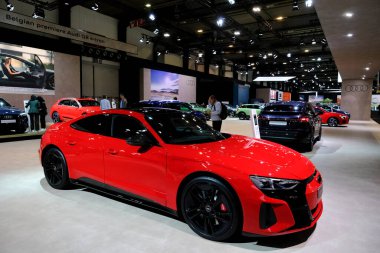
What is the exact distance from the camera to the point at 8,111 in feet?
31.4

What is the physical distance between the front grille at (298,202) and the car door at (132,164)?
1170 mm

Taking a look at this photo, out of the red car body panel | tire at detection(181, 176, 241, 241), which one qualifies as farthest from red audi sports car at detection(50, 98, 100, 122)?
the red car body panel

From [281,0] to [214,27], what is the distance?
5881mm

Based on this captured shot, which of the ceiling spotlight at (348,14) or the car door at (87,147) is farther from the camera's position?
the ceiling spotlight at (348,14)

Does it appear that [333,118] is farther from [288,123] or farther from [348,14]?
[288,123]

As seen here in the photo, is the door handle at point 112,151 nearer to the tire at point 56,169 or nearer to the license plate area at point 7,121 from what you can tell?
the tire at point 56,169

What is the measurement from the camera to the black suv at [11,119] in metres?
9.41

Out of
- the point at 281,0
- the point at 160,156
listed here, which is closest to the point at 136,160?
the point at 160,156

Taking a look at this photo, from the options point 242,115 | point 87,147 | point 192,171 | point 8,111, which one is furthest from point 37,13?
point 242,115

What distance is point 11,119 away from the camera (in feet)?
31.6

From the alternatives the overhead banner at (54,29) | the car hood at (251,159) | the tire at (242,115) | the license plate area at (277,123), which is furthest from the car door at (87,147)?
the tire at (242,115)

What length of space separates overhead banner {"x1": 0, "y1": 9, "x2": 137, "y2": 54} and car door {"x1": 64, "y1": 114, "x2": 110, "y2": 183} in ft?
34.9

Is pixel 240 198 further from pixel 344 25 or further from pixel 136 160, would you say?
pixel 344 25

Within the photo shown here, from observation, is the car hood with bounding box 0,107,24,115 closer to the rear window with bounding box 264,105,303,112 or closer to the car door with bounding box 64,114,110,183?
the car door with bounding box 64,114,110,183
